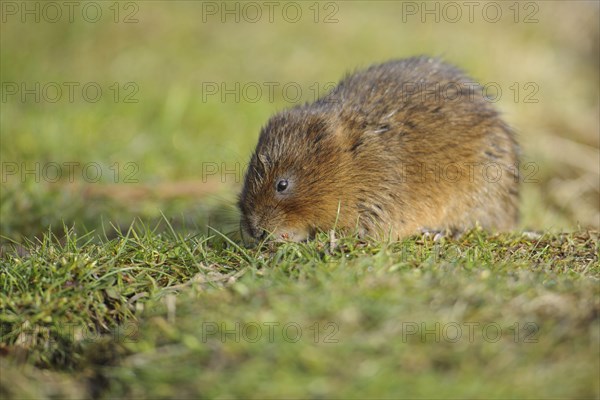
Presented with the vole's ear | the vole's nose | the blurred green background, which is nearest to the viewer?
the vole's nose

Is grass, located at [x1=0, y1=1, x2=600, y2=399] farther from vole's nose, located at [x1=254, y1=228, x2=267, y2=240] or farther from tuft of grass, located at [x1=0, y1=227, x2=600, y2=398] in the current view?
vole's nose, located at [x1=254, y1=228, x2=267, y2=240]

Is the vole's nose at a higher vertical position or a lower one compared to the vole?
lower

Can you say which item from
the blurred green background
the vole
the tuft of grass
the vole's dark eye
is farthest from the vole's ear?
the blurred green background

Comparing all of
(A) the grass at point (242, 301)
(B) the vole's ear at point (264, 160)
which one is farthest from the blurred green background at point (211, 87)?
(B) the vole's ear at point (264, 160)

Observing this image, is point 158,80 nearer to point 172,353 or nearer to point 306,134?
point 306,134

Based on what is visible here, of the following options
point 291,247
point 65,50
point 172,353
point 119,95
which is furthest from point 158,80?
point 172,353

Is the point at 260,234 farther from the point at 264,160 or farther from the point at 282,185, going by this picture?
the point at 264,160

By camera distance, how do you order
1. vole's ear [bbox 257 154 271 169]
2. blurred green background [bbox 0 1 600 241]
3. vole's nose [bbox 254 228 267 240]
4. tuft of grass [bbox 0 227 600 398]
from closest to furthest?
tuft of grass [bbox 0 227 600 398] → vole's nose [bbox 254 228 267 240] → vole's ear [bbox 257 154 271 169] → blurred green background [bbox 0 1 600 241]
